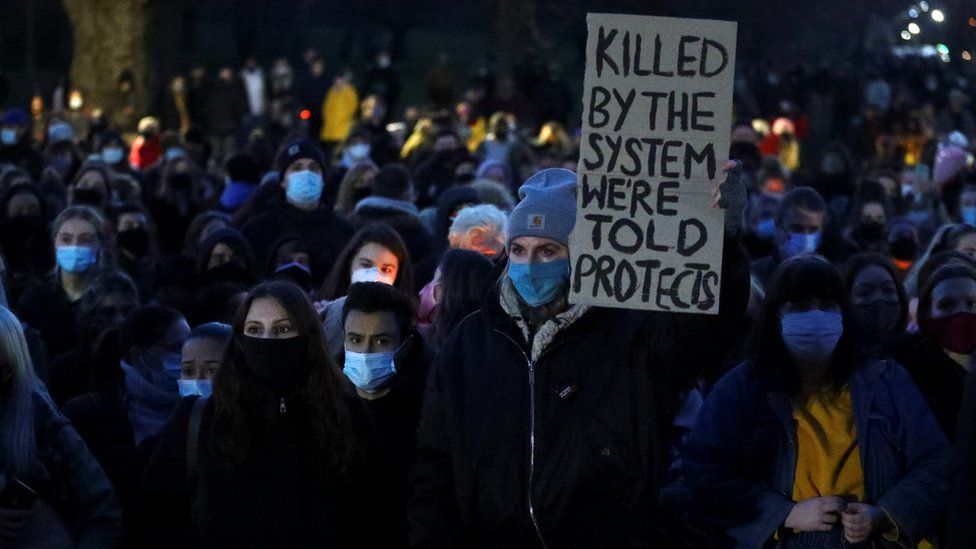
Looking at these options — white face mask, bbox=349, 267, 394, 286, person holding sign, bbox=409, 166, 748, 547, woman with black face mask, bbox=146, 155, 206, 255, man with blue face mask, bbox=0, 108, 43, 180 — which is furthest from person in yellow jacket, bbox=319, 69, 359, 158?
person holding sign, bbox=409, 166, 748, 547

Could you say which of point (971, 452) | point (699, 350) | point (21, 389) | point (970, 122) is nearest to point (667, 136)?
→ point (699, 350)

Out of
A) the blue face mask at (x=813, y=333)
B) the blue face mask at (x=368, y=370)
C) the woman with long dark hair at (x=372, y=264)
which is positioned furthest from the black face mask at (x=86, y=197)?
the blue face mask at (x=813, y=333)

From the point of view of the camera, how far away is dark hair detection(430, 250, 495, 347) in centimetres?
760

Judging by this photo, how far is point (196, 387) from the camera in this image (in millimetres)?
6953

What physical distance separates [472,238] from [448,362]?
390cm

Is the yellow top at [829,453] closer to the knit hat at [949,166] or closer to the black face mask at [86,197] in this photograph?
the black face mask at [86,197]

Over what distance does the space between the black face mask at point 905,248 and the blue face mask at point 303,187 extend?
3663 millimetres

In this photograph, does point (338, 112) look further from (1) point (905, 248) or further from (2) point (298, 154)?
(1) point (905, 248)

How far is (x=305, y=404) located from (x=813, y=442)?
1693mm

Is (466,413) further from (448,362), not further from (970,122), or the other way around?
(970,122)

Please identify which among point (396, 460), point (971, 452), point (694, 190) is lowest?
point (396, 460)

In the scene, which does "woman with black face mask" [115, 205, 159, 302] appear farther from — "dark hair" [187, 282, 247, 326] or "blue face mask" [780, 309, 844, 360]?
"blue face mask" [780, 309, 844, 360]

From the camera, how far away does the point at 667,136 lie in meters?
5.25

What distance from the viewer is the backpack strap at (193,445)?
5.96m
